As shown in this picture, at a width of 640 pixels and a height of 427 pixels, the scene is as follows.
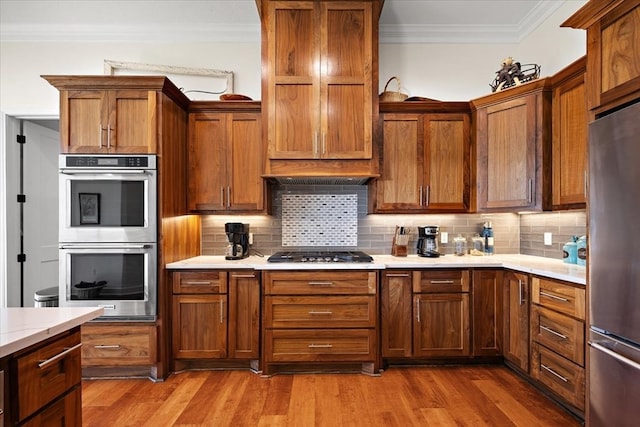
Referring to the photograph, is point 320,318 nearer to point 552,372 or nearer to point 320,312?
point 320,312

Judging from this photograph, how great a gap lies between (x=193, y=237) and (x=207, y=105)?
1.20 meters

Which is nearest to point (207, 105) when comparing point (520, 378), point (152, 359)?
point (152, 359)

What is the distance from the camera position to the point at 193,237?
3.40 m

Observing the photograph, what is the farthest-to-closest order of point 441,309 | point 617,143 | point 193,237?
point 193,237 < point 441,309 < point 617,143

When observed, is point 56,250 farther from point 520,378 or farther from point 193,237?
point 520,378

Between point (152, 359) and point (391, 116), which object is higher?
point (391, 116)

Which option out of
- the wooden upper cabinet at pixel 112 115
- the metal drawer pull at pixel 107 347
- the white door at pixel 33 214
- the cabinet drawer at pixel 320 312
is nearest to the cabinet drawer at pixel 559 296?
the cabinet drawer at pixel 320 312

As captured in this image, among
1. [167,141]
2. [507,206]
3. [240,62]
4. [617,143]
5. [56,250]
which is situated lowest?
[56,250]

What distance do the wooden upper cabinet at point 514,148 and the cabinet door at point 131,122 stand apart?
264cm

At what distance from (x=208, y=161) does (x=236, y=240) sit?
28.9 inches

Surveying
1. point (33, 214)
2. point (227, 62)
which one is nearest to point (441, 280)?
point (227, 62)

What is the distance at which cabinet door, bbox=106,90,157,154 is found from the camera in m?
2.74

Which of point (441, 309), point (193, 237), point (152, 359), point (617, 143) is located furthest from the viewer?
point (193, 237)

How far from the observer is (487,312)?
2.96 meters
